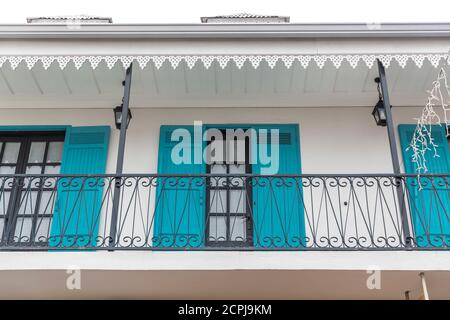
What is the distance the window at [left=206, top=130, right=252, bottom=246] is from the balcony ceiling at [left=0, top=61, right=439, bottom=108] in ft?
2.57

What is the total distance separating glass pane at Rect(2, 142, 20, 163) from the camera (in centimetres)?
769

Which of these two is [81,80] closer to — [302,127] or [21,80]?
[21,80]

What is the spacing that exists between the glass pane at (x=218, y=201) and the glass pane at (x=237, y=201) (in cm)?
11

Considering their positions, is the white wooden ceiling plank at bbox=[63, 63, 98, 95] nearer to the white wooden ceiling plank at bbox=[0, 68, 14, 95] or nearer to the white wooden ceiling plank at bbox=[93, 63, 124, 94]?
the white wooden ceiling plank at bbox=[93, 63, 124, 94]

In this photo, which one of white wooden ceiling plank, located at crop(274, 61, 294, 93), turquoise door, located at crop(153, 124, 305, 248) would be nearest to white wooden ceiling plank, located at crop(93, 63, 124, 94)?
turquoise door, located at crop(153, 124, 305, 248)

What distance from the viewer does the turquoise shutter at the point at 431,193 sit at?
6.91m

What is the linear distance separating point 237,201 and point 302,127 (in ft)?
5.29

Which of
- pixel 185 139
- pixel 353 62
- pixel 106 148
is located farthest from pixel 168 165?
pixel 353 62

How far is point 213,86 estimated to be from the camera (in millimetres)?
7680

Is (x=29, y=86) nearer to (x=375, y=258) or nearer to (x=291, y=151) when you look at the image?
(x=291, y=151)

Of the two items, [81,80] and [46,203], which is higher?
[81,80]

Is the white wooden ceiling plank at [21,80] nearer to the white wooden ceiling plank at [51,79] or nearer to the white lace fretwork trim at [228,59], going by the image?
the white wooden ceiling plank at [51,79]

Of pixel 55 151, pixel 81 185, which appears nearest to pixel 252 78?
pixel 81 185

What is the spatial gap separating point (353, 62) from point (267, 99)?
1849 mm
